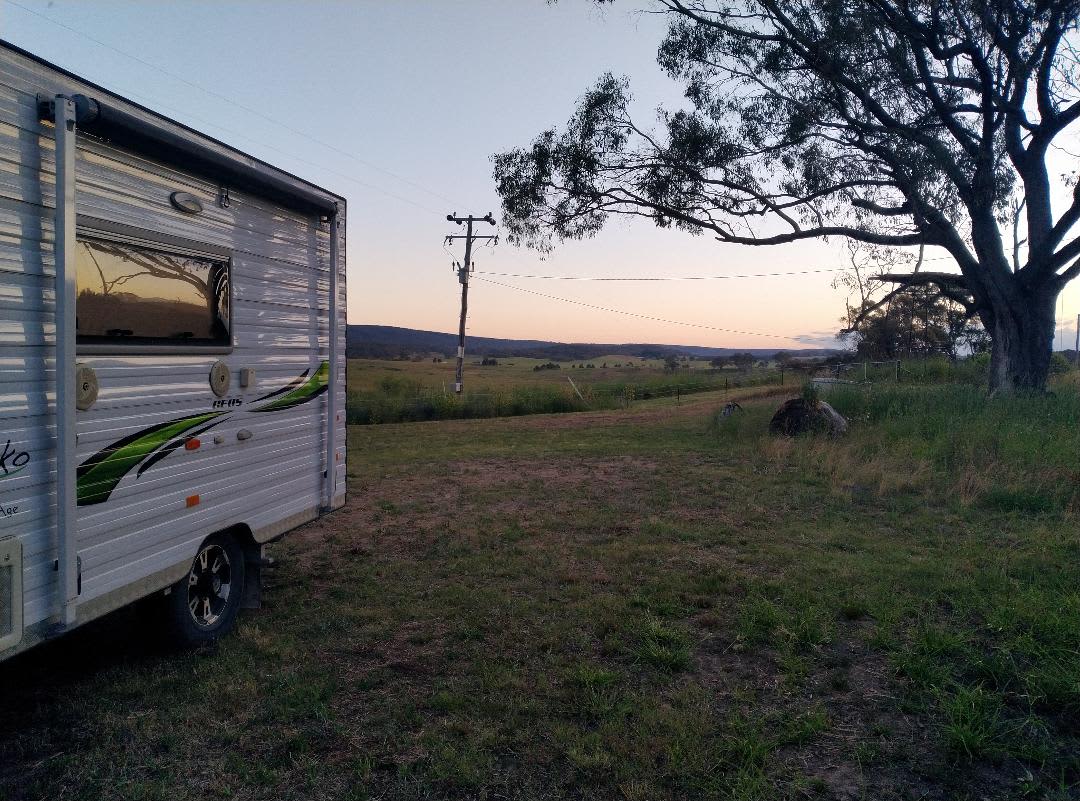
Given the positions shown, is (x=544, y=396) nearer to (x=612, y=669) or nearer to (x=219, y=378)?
(x=219, y=378)

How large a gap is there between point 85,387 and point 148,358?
0.53 metres

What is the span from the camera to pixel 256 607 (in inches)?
213

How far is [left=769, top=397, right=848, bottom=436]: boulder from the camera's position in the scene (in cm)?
1420

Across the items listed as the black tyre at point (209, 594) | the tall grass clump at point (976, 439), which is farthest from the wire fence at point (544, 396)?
the black tyre at point (209, 594)

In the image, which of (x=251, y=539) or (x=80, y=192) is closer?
(x=80, y=192)

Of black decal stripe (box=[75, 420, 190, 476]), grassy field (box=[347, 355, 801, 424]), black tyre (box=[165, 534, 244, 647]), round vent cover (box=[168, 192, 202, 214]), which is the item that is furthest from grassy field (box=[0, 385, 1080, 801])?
grassy field (box=[347, 355, 801, 424])

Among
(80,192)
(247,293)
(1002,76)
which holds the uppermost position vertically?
(1002,76)

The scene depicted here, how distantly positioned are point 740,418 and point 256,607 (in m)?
13.3

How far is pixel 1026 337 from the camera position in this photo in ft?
56.1

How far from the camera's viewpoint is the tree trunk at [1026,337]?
1709 centimetres

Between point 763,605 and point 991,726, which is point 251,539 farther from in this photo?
point 991,726

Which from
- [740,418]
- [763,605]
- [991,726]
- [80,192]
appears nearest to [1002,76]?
[740,418]

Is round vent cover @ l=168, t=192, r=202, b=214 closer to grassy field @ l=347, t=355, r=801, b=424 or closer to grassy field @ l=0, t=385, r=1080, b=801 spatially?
grassy field @ l=0, t=385, r=1080, b=801

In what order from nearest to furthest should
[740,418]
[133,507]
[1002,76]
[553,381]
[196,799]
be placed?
[196,799]
[133,507]
[1002,76]
[740,418]
[553,381]
